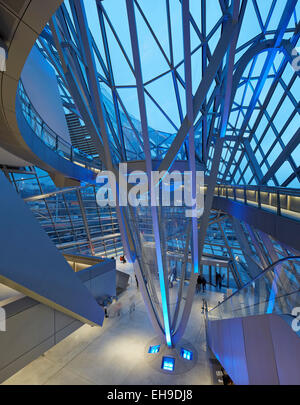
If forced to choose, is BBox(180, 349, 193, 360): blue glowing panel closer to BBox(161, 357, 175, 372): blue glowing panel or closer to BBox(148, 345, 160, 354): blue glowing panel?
BBox(161, 357, 175, 372): blue glowing panel

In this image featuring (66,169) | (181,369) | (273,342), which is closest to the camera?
(273,342)

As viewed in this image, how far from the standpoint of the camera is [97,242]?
102ft

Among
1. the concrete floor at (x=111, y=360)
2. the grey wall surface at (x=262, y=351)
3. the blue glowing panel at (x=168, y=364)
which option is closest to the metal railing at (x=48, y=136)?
the grey wall surface at (x=262, y=351)

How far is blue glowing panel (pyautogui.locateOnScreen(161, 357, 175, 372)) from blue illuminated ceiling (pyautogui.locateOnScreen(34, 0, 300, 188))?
10.3 m

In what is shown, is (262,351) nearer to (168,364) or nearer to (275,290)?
(275,290)

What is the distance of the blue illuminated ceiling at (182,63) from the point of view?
1014cm


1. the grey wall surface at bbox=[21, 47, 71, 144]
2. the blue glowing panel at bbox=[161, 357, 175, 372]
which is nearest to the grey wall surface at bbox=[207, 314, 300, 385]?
the blue glowing panel at bbox=[161, 357, 175, 372]

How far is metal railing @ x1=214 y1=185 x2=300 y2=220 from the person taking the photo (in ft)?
20.7

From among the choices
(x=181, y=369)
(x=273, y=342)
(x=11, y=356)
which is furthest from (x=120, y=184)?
(x=181, y=369)

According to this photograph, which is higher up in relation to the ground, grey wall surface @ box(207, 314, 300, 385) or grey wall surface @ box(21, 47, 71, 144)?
grey wall surface @ box(21, 47, 71, 144)

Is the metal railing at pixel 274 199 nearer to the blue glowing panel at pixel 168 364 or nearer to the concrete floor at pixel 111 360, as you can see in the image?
the concrete floor at pixel 111 360

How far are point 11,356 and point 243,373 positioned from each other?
6232 millimetres
